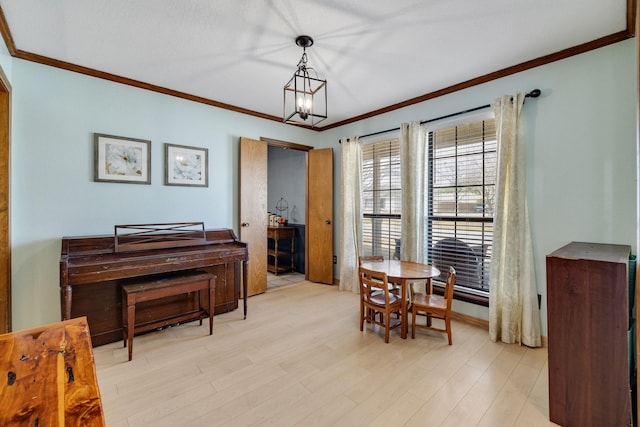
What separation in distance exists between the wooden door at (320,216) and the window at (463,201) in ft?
5.26

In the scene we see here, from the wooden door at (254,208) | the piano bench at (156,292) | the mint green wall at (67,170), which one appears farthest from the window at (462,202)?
the mint green wall at (67,170)

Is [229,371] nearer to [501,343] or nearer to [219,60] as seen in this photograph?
[501,343]

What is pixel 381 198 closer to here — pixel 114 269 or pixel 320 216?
pixel 320 216

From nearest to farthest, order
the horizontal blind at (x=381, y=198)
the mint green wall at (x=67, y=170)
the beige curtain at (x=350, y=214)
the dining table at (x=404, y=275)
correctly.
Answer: the mint green wall at (x=67, y=170) < the dining table at (x=404, y=275) < the horizontal blind at (x=381, y=198) < the beige curtain at (x=350, y=214)

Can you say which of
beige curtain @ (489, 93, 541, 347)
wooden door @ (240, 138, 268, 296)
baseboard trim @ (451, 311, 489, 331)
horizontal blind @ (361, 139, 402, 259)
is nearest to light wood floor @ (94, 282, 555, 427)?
baseboard trim @ (451, 311, 489, 331)

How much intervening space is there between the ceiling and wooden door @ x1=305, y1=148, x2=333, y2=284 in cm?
156

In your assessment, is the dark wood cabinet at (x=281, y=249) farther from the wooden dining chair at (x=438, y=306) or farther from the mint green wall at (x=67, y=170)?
the wooden dining chair at (x=438, y=306)

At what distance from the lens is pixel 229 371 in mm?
2152

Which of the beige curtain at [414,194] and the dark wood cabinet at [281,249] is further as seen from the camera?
the dark wood cabinet at [281,249]

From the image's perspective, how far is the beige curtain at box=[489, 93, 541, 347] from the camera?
2541 mm

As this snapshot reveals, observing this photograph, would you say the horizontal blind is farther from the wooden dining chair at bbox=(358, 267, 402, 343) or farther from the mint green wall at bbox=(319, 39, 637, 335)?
the mint green wall at bbox=(319, 39, 637, 335)

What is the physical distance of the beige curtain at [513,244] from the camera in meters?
2.54

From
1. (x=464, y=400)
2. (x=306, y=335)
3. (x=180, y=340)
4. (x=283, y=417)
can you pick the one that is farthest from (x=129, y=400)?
(x=464, y=400)

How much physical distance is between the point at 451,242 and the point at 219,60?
9.96 feet
